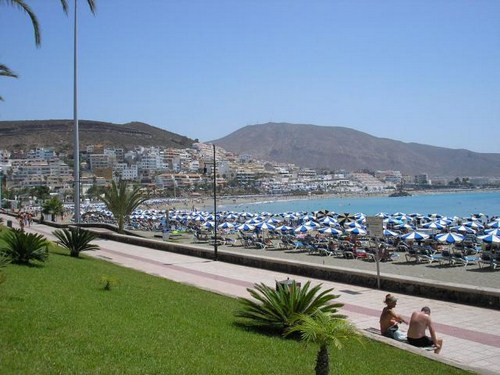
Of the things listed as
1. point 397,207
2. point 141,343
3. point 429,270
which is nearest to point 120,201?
point 429,270

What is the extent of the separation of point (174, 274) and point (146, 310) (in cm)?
791

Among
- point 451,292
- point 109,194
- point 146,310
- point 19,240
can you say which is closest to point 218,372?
point 146,310

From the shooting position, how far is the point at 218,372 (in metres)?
4.91

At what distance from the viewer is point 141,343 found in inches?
221

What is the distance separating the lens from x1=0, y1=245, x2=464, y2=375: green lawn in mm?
4871

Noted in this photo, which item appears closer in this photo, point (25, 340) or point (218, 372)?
point (218, 372)

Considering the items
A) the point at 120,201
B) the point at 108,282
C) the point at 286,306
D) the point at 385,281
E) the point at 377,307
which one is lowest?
the point at 377,307

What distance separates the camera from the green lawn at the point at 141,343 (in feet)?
16.0

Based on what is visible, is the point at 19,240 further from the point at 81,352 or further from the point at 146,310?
the point at 81,352

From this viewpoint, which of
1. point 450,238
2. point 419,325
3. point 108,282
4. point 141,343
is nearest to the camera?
point 141,343

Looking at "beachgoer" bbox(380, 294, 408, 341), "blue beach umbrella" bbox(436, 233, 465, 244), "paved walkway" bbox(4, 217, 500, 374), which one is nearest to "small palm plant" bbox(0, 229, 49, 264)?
"paved walkway" bbox(4, 217, 500, 374)

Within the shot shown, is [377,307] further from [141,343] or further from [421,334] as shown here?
[141,343]

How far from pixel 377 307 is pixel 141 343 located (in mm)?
5996

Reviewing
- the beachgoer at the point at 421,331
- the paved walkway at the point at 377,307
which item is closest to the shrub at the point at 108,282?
the paved walkway at the point at 377,307
